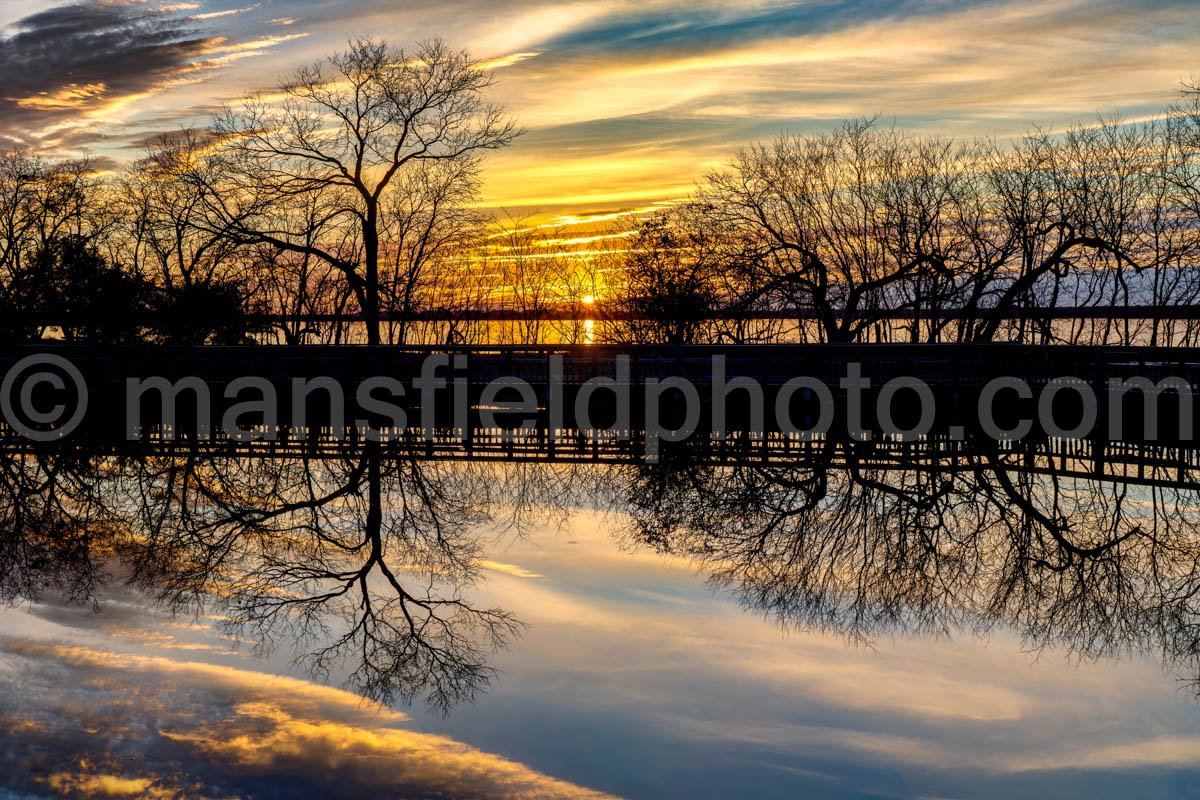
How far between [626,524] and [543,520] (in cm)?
99

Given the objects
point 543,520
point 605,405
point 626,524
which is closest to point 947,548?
point 626,524

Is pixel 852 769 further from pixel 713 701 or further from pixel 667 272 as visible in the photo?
pixel 667 272

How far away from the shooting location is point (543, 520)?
12.5m

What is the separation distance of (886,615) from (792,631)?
30.1 inches

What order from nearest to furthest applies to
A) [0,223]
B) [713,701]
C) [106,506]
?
[713,701] < [106,506] < [0,223]

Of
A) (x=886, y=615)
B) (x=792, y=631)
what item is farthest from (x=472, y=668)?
(x=886, y=615)

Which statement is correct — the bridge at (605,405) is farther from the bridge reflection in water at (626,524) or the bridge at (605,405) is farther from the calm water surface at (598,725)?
the calm water surface at (598,725)

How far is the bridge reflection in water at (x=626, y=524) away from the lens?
8133 mm

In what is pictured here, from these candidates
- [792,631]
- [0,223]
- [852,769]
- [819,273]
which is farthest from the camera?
[0,223]

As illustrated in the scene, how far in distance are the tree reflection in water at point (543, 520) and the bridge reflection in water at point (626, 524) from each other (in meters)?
0.03

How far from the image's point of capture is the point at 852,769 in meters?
5.44

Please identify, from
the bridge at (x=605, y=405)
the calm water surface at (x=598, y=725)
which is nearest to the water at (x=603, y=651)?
the calm water surface at (x=598, y=725)

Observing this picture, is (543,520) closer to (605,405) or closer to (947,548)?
(947,548)

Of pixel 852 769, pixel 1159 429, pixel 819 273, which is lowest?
pixel 852 769
